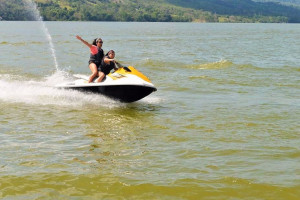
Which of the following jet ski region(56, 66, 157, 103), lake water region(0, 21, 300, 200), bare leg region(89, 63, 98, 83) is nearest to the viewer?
lake water region(0, 21, 300, 200)

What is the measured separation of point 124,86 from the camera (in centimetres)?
1421

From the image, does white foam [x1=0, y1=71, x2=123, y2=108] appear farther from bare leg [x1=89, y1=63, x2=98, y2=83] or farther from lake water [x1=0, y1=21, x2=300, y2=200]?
bare leg [x1=89, y1=63, x2=98, y2=83]

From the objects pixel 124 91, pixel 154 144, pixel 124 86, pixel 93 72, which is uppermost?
pixel 93 72

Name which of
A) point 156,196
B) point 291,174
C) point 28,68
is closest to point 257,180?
point 291,174

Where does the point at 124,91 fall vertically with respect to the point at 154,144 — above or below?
above

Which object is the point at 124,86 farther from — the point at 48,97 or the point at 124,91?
the point at 48,97

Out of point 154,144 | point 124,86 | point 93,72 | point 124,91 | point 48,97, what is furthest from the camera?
point 48,97

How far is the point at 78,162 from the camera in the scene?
28.8 ft

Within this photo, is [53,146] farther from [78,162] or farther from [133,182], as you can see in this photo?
[133,182]

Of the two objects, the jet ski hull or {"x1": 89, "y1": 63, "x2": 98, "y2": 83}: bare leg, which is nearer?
the jet ski hull

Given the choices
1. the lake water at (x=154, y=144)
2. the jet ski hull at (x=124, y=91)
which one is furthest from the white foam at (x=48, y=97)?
the jet ski hull at (x=124, y=91)

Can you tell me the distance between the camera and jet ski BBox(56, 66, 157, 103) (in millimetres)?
14094

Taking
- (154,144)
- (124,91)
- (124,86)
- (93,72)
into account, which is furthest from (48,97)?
(154,144)

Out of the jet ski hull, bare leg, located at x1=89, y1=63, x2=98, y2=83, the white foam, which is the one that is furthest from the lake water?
bare leg, located at x1=89, y1=63, x2=98, y2=83
